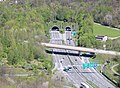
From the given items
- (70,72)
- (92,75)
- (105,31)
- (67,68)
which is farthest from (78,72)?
(105,31)

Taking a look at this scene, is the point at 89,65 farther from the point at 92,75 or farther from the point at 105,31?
the point at 105,31

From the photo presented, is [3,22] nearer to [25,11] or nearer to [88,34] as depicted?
[25,11]

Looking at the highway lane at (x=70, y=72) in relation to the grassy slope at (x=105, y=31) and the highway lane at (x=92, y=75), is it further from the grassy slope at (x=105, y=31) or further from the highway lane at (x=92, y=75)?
the grassy slope at (x=105, y=31)

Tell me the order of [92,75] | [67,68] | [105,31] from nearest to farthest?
[92,75] → [67,68] → [105,31]

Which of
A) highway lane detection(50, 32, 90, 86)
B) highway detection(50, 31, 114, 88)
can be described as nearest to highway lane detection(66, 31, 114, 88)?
highway detection(50, 31, 114, 88)

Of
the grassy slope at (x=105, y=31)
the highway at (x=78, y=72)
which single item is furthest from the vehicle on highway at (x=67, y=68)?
the grassy slope at (x=105, y=31)

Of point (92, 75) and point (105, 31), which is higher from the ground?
point (105, 31)

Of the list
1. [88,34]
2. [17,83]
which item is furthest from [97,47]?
[17,83]

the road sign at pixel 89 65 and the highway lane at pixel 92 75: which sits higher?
the road sign at pixel 89 65

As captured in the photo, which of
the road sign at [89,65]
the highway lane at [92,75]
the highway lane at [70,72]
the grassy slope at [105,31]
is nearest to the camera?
the highway lane at [92,75]

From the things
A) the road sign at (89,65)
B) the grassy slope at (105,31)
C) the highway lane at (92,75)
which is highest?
the grassy slope at (105,31)
